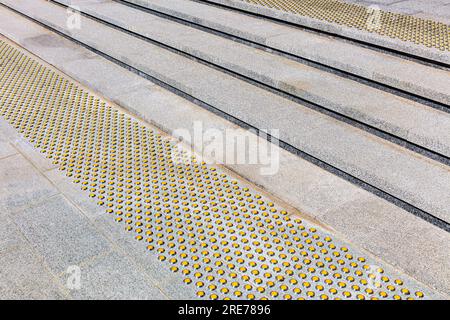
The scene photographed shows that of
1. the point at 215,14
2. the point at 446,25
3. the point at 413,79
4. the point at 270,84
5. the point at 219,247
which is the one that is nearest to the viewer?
the point at 219,247

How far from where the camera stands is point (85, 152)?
5.41 m

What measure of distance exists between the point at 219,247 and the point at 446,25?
5.19 metres

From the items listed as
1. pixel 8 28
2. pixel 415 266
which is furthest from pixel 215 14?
pixel 415 266

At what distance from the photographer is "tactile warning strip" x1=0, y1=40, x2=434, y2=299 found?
3564 millimetres

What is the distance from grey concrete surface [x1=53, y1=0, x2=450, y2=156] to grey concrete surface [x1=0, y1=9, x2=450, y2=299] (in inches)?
32.0

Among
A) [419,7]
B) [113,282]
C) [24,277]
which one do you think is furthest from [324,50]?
[24,277]

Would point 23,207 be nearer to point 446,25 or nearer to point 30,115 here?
point 30,115

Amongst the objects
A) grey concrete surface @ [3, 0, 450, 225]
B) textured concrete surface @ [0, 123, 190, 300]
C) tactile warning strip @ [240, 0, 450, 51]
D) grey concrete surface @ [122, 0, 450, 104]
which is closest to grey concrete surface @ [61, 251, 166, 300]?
textured concrete surface @ [0, 123, 190, 300]

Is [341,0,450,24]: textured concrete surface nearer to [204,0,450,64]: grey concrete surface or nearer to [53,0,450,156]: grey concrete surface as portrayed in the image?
[204,0,450,64]: grey concrete surface

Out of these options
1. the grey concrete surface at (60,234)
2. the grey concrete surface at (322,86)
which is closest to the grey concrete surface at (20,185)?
the grey concrete surface at (60,234)

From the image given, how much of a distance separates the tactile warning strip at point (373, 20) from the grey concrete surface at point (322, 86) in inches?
33.2

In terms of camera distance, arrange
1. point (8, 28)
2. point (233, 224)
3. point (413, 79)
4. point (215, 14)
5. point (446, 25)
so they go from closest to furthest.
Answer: point (233, 224) → point (413, 79) → point (446, 25) → point (215, 14) → point (8, 28)

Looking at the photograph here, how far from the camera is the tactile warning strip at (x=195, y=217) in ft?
11.7

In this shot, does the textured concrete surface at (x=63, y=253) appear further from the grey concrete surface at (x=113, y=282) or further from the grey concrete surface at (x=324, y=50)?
the grey concrete surface at (x=324, y=50)
